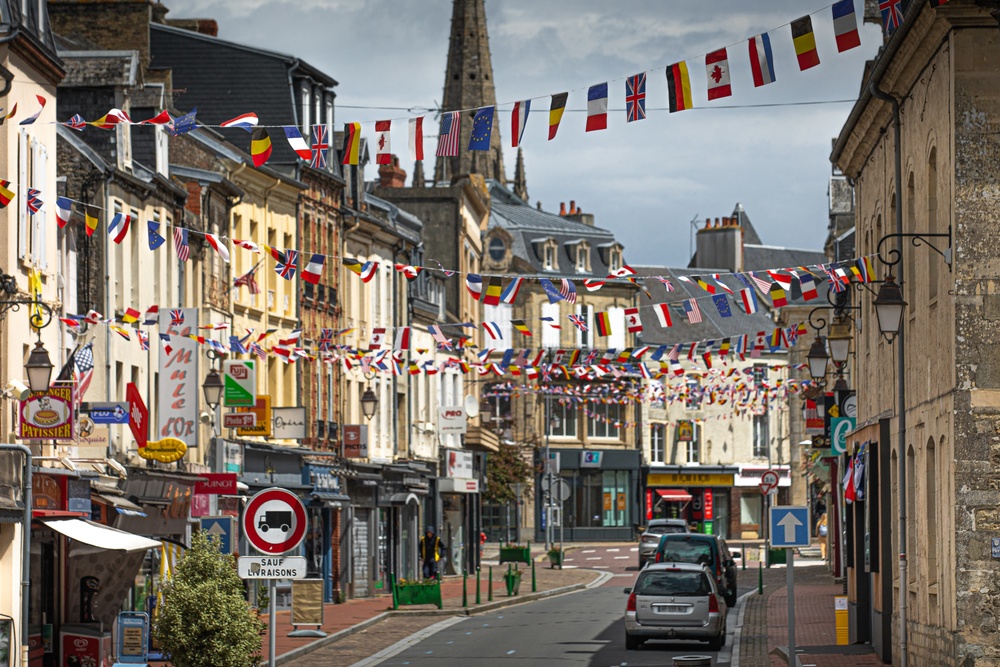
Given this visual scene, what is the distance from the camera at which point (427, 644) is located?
29.3 m

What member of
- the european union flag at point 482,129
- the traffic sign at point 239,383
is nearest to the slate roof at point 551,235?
the traffic sign at point 239,383

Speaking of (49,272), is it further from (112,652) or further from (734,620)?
(734,620)

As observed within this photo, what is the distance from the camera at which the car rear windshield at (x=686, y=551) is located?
37594 mm

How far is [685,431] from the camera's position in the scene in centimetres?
8619

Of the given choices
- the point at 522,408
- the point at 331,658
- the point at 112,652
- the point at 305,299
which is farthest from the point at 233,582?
the point at 522,408

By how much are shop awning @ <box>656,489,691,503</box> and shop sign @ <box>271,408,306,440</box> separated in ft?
159

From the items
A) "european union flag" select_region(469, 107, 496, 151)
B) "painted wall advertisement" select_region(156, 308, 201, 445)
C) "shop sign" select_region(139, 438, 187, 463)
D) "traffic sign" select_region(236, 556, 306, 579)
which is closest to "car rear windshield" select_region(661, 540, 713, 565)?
"painted wall advertisement" select_region(156, 308, 201, 445)

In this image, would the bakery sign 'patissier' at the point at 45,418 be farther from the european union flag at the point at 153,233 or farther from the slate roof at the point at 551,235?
the slate roof at the point at 551,235

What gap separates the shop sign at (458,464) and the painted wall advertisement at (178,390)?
23.7m

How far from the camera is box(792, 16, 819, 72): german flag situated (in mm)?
16109

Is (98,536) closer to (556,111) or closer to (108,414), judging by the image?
(108,414)

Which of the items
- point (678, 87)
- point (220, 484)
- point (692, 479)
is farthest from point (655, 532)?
point (678, 87)

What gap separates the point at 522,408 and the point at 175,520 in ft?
167

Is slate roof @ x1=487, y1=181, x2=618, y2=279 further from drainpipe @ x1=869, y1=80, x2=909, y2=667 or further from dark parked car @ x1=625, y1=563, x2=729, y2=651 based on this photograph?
drainpipe @ x1=869, y1=80, x2=909, y2=667
